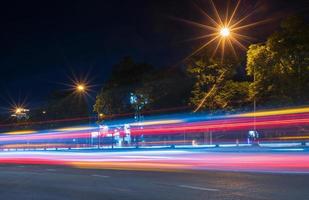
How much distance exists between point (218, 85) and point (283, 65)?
21.0 ft

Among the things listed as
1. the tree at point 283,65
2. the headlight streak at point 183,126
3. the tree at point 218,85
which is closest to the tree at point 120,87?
the headlight streak at point 183,126

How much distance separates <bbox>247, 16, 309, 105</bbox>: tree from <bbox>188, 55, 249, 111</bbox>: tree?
3815 millimetres

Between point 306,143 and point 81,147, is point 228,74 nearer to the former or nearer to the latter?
point 306,143

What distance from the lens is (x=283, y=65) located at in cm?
3291

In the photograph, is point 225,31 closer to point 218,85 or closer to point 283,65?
point 283,65

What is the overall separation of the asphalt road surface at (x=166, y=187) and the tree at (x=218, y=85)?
19581mm

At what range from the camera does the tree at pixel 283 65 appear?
32031mm

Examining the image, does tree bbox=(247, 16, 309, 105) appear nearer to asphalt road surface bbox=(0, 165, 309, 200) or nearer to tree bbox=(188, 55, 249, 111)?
tree bbox=(188, 55, 249, 111)

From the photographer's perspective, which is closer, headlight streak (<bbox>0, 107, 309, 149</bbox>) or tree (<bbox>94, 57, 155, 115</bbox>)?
headlight streak (<bbox>0, 107, 309, 149</bbox>)

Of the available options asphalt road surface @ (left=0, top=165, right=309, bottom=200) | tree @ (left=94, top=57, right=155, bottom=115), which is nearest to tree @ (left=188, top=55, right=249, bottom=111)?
tree @ (left=94, top=57, right=155, bottom=115)

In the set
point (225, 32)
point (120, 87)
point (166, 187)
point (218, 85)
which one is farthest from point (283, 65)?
point (120, 87)

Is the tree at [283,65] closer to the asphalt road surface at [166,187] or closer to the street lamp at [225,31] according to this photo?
the street lamp at [225,31]

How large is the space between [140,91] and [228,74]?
12.9 metres

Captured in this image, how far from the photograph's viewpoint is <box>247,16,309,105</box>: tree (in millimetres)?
32031
